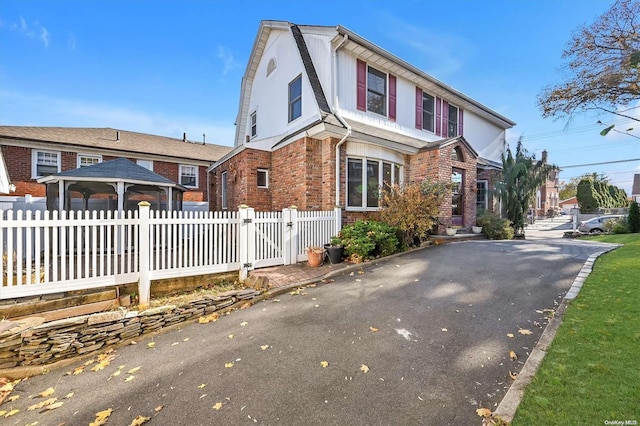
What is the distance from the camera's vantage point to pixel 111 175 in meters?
8.85

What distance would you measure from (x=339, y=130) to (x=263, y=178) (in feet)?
13.3

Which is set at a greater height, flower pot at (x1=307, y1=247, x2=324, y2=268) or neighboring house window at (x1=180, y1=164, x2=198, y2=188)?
neighboring house window at (x1=180, y1=164, x2=198, y2=188)

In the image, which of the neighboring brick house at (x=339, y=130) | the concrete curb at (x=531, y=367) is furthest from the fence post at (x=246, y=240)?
the concrete curb at (x=531, y=367)

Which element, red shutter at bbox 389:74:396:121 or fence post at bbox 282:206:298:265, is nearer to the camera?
fence post at bbox 282:206:298:265

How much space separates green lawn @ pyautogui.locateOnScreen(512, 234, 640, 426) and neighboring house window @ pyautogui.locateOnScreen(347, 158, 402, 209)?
6.28 metres

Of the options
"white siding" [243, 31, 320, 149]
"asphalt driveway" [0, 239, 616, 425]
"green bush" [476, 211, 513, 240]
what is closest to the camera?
"asphalt driveway" [0, 239, 616, 425]

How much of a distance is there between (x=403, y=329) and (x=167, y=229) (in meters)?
4.64

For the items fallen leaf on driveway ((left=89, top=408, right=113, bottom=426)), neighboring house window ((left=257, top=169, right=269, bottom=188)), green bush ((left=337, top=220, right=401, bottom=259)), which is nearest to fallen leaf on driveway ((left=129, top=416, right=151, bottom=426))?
fallen leaf on driveway ((left=89, top=408, right=113, bottom=426))

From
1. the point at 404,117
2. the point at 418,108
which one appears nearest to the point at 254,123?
the point at 404,117

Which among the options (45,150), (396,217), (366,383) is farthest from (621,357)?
(45,150)

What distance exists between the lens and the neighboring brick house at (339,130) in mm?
9227

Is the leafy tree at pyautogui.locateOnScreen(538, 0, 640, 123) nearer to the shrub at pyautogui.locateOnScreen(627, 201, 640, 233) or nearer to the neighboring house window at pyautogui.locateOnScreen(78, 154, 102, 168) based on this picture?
the shrub at pyautogui.locateOnScreen(627, 201, 640, 233)

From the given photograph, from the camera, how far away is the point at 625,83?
32.1ft

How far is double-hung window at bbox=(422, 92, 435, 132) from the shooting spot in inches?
511
